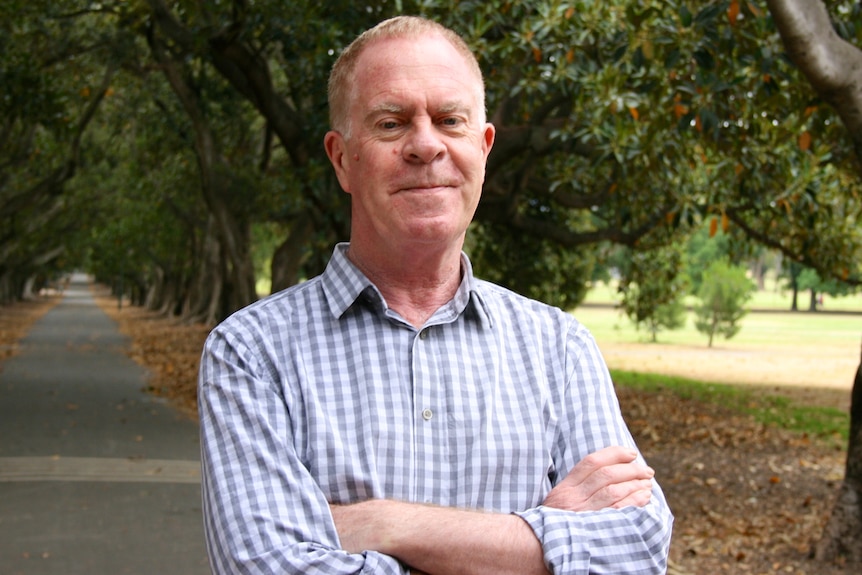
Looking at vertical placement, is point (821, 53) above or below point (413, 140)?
above

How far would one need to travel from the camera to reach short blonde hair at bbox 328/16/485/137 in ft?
7.64

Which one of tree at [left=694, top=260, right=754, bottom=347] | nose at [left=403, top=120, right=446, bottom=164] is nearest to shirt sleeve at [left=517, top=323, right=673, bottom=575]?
nose at [left=403, top=120, right=446, bottom=164]

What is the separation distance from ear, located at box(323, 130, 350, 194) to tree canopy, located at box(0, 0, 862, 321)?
3.97m

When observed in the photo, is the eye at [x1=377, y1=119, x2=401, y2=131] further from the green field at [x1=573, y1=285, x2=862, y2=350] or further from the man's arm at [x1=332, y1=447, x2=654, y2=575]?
the green field at [x1=573, y1=285, x2=862, y2=350]

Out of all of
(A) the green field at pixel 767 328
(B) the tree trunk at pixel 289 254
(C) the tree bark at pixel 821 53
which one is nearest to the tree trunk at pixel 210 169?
(B) the tree trunk at pixel 289 254

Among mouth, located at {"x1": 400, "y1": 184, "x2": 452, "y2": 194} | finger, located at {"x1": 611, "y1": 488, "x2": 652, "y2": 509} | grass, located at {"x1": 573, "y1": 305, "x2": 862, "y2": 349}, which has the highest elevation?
mouth, located at {"x1": 400, "y1": 184, "x2": 452, "y2": 194}

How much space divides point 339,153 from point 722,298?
1276 inches

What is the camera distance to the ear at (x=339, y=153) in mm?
2380

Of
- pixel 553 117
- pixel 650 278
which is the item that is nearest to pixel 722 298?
pixel 650 278

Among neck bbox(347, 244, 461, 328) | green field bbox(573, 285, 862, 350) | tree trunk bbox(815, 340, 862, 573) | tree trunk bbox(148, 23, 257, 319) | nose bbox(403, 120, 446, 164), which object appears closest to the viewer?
nose bbox(403, 120, 446, 164)

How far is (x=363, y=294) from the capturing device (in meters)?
2.36

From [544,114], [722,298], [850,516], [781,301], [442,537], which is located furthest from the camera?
[781,301]

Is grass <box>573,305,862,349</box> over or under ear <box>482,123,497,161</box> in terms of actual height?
under

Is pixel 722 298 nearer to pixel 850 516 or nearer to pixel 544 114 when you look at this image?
pixel 544 114
